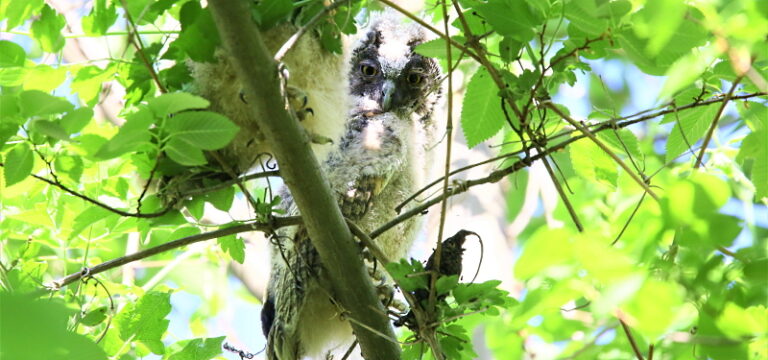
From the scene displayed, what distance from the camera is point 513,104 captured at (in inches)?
61.7

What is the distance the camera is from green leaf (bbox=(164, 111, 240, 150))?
1.36m

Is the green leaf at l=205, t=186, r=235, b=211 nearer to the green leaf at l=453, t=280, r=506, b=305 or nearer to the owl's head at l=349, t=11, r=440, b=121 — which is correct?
the green leaf at l=453, t=280, r=506, b=305

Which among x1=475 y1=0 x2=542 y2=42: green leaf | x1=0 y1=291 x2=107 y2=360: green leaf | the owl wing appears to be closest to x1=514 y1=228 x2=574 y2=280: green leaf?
x1=0 y1=291 x2=107 y2=360: green leaf

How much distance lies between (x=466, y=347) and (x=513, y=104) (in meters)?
0.65

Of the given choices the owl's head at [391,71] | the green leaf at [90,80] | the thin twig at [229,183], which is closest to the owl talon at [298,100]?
the thin twig at [229,183]

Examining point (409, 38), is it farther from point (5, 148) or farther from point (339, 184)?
point (5, 148)

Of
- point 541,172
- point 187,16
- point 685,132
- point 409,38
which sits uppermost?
point 409,38

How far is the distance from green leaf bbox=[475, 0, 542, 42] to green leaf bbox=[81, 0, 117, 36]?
30.3 inches

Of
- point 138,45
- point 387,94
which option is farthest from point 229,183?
point 387,94

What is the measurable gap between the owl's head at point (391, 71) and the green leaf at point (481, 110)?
57.0 inches

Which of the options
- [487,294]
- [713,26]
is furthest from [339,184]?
[713,26]

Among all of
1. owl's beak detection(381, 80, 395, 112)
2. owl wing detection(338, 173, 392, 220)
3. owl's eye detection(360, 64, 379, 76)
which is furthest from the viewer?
owl's eye detection(360, 64, 379, 76)

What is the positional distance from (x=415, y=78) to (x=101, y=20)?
1814mm

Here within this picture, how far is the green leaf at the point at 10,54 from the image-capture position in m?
1.61
